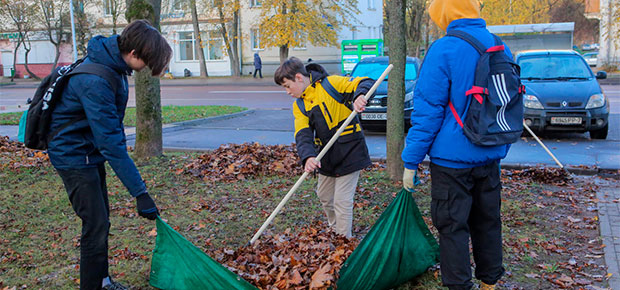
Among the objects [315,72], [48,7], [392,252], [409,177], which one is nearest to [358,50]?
[48,7]

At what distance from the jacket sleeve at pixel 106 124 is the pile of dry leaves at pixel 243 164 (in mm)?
3837

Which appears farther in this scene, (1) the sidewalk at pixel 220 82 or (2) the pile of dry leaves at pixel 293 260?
(1) the sidewalk at pixel 220 82

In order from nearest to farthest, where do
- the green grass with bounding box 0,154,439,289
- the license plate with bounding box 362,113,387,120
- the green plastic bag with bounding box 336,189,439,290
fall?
the green plastic bag with bounding box 336,189,439,290 < the green grass with bounding box 0,154,439,289 < the license plate with bounding box 362,113,387,120

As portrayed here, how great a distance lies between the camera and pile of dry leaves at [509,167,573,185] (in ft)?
22.3

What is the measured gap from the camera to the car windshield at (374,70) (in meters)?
12.6

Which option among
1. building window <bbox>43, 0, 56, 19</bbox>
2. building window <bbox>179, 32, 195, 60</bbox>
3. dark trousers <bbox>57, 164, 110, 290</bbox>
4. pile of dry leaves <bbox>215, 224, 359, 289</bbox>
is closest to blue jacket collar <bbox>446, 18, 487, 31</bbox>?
pile of dry leaves <bbox>215, 224, 359, 289</bbox>

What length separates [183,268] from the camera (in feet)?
10.8

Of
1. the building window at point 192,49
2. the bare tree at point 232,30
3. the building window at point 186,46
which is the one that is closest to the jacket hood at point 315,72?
the bare tree at point 232,30

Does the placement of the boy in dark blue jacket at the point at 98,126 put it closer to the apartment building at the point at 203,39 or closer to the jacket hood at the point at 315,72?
the jacket hood at the point at 315,72

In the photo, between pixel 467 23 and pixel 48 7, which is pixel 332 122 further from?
pixel 48 7

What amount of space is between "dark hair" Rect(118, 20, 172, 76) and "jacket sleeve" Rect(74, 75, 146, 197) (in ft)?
0.81

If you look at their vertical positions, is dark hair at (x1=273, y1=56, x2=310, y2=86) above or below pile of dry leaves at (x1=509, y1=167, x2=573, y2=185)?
above

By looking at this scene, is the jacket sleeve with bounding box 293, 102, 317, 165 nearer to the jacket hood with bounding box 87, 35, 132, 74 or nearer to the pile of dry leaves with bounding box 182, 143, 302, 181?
the jacket hood with bounding box 87, 35, 132, 74

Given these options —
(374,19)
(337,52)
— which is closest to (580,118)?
(337,52)
